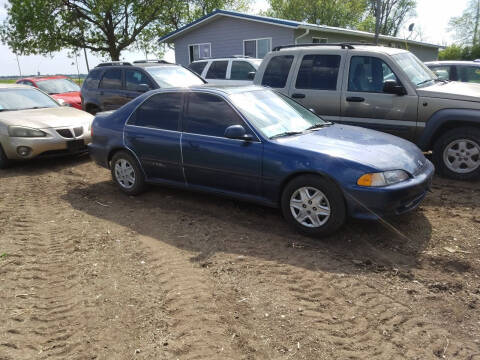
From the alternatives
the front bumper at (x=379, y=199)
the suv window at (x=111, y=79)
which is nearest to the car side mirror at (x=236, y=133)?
the front bumper at (x=379, y=199)

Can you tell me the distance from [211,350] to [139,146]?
3481mm

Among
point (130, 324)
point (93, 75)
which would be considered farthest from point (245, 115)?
point (93, 75)

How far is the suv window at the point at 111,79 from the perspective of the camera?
956cm

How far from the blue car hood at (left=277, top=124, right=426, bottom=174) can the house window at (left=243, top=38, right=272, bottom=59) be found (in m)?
14.7

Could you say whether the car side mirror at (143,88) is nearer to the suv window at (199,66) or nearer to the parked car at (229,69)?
the parked car at (229,69)

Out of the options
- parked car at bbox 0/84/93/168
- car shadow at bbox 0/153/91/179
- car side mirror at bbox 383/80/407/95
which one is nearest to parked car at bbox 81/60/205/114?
parked car at bbox 0/84/93/168

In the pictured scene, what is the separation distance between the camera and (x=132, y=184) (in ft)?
19.1

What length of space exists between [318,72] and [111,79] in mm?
5249

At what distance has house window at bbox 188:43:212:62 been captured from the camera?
2097 centimetres

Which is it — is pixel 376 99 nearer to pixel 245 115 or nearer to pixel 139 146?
pixel 245 115

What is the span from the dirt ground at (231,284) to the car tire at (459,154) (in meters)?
0.60

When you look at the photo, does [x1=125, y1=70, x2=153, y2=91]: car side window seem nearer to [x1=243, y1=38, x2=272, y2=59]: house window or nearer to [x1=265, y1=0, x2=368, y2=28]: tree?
[x1=243, y1=38, x2=272, y2=59]: house window

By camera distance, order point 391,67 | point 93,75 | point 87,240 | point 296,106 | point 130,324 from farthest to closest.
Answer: point 93,75 → point 391,67 → point 296,106 → point 87,240 → point 130,324

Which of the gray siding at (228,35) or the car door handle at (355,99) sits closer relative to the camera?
the car door handle at (355,99)
